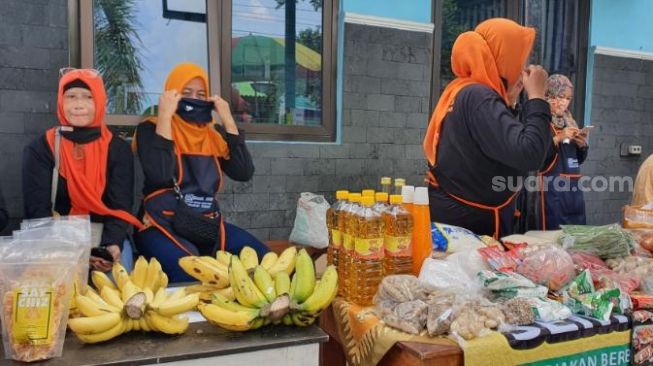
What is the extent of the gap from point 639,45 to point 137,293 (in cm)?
543

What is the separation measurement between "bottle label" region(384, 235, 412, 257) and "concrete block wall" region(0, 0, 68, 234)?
2367mm

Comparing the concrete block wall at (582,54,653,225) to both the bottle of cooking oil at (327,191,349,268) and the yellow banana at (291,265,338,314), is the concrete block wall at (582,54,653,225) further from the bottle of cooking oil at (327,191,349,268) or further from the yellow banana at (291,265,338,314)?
the yellow banana at (291,265,338,314)

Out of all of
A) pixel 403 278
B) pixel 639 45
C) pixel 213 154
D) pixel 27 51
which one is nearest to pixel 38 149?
pixel 27 51

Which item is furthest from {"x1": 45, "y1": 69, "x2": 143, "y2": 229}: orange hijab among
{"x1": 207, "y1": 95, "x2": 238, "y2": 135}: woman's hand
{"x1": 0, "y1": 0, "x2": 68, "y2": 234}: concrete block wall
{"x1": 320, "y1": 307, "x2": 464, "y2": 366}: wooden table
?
{"x1": 320, "y1": 307, "x2": 464, "y2": 366}: wooden table

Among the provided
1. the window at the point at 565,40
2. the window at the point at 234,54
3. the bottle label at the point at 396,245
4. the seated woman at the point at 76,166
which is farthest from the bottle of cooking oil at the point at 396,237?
the window at the point at 565,40

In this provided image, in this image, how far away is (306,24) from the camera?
394cm

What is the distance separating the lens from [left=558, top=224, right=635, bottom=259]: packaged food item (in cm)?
192

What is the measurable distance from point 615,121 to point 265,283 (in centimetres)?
486

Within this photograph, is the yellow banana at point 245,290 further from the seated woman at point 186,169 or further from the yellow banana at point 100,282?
the seated woman at point 186,169

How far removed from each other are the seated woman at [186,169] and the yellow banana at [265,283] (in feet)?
4.51

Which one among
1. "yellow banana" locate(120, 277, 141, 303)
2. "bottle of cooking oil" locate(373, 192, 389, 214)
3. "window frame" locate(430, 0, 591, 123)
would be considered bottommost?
"yellow banana" locate(120, 277, 141, 303)

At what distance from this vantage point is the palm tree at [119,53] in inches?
128

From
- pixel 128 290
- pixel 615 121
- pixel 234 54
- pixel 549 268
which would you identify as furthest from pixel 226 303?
pixel 615 121

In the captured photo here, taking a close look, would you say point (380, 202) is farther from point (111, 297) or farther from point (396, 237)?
point (111, 297)
